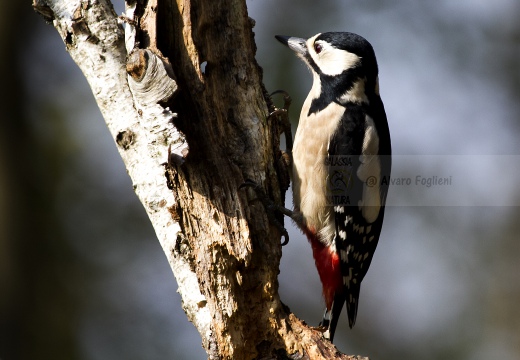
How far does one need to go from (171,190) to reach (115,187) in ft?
14.8

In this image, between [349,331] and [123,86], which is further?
[349,331]

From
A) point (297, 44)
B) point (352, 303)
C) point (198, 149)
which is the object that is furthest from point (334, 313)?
point (297, 44)

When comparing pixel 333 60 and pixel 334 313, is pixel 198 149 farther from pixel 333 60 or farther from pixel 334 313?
pixel 334 313

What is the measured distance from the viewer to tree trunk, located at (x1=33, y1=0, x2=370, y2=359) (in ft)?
9.73

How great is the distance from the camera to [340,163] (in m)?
3.79

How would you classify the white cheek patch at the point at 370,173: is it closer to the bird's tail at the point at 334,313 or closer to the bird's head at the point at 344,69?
the bird's head at the point at 344,69

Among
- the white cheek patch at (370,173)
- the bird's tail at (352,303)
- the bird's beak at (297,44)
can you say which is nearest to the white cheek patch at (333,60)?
the bird's beak at (297,44)

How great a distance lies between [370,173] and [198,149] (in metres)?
1.25

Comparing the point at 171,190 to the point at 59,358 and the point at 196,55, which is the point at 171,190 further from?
the point at 59,358

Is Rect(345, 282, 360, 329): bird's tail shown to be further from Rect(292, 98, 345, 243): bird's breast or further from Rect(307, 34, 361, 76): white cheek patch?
Rect(307, 34, 361, 76): white cheek patch

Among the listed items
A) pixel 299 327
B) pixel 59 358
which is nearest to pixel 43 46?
pixel 59 358

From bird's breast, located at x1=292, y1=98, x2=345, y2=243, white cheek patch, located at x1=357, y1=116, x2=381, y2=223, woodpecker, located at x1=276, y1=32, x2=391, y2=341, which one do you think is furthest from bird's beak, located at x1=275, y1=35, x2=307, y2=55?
white cheek patch, located at x1=357, y1=116, x2=381, y2=223

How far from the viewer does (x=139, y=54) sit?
9.40 feet

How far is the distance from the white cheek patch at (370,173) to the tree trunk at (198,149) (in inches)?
32.0
